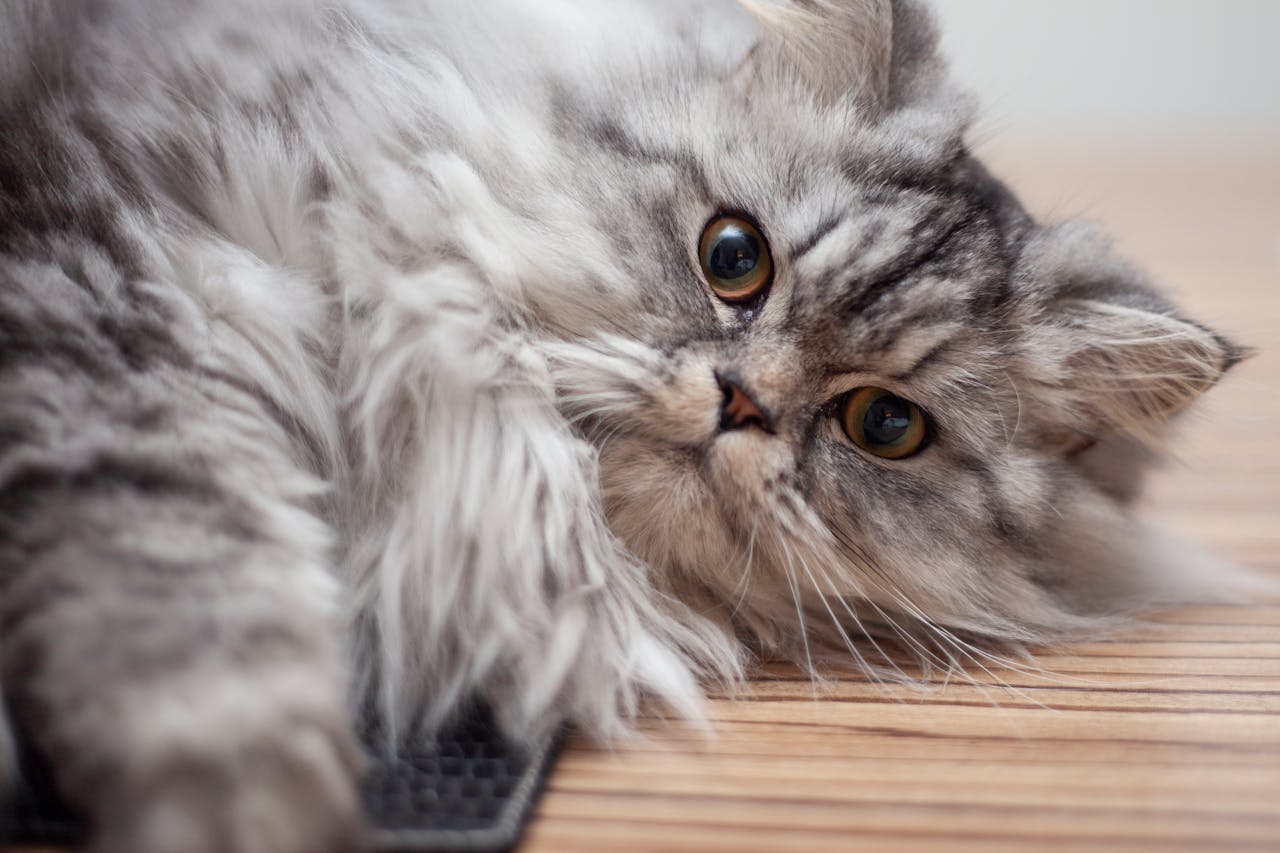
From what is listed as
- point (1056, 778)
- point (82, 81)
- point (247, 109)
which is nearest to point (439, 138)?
point (247, 109)

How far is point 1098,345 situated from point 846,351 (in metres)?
0.33

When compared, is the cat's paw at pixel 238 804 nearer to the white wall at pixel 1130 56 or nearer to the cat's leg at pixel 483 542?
the cat's leg at pixel 483 542

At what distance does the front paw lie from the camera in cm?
68

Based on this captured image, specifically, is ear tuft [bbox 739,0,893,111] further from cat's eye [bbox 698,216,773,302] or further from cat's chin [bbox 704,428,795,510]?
cat's chin [bbox 704,428,795,510]

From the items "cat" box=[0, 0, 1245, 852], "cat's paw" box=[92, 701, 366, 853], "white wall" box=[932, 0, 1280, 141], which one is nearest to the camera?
"cat's paw" box=[92, 701, 366, 853]

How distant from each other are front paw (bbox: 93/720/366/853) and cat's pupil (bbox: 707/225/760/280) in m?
0.64

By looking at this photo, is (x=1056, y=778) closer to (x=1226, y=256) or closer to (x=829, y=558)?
(x=829, y=558)

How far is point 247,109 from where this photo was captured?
117 cm

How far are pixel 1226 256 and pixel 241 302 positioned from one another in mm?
2556

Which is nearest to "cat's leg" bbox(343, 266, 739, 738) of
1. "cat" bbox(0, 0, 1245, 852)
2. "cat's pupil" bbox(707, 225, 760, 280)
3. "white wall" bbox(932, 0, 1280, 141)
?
"cat" bbox(0, 0, 1245, 852)

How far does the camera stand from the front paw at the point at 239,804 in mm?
683

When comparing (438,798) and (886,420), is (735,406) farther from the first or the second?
(438,798)

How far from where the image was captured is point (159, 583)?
81 centimetres

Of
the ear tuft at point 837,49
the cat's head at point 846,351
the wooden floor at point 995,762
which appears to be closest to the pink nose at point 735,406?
the cat's head at point 846,351
